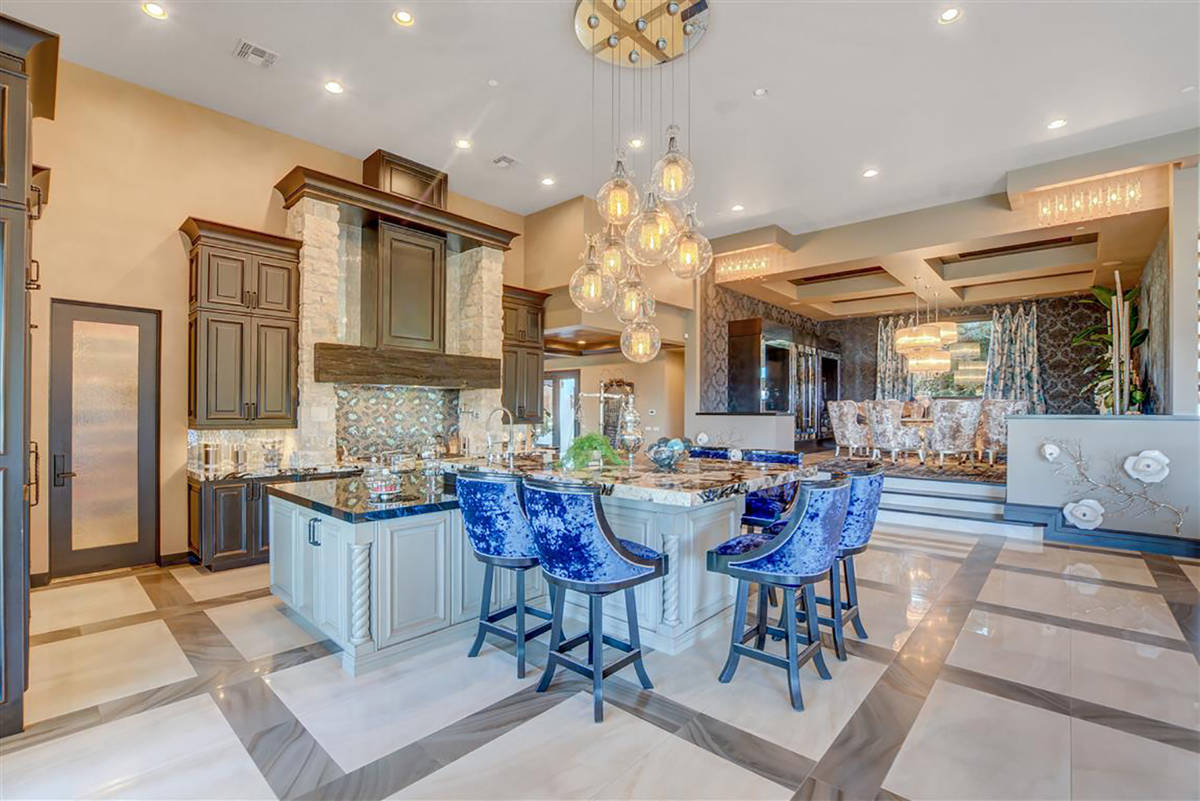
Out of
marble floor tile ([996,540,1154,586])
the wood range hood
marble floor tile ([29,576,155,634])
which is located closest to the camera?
marble floor tile ([29,576,155,634])

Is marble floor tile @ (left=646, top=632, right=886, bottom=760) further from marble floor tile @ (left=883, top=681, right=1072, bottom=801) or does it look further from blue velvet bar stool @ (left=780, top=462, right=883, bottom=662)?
marble floor tile @ (left=883, top=681, right=1072, bottom=801)

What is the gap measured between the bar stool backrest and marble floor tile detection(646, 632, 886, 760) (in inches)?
36.9

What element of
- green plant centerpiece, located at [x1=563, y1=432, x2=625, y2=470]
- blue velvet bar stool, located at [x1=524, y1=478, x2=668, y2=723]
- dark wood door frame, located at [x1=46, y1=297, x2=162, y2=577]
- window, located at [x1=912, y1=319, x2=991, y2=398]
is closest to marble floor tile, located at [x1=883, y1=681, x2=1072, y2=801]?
blue velvet bar stool, located at [x1=524, y1=478, x2=668, y2=723]

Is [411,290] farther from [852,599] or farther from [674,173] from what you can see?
[852,599]

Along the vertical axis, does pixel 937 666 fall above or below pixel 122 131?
below

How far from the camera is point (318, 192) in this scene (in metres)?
5.02

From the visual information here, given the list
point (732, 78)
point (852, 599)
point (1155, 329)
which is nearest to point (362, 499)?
point (852, 599)

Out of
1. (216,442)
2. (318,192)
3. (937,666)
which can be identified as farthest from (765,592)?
(318,192)

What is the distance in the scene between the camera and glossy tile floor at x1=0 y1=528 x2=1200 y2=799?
1926mm

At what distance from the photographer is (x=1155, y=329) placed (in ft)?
21.2

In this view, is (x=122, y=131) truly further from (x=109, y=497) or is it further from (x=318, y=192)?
(x=109, y=497)

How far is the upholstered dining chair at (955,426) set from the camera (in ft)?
27.2

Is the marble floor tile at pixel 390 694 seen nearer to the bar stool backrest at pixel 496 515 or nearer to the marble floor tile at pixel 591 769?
Answer: the marble floor tile at pixel 591 769

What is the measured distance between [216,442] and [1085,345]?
44.3 ft
